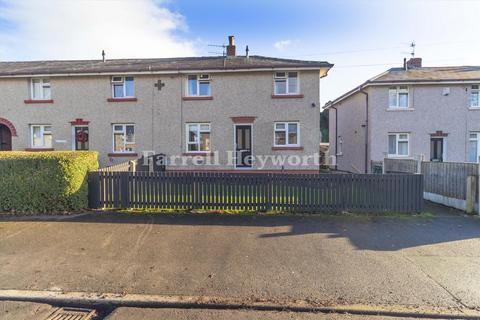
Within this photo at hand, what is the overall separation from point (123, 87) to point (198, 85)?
12.7 ft

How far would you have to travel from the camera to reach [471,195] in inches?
306

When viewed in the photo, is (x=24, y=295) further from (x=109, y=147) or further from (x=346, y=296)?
(x=109, y=147)

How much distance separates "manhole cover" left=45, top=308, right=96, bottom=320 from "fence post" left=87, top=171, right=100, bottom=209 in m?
4.80

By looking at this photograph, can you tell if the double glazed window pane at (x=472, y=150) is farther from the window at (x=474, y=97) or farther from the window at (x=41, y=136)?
the window at (x=41, y=136)

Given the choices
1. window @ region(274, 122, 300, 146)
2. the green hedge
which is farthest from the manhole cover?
window @ region(274, 122, 300, 146)

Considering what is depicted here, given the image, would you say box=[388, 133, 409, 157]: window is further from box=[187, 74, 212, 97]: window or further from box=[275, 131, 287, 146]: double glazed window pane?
box=[187, 74, 212, 97]: window

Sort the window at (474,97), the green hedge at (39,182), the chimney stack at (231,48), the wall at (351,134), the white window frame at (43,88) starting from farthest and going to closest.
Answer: the wall at (351,134) < the chimney stack at (231,48) < the window at (474,97) < the white window frame at (43,88) < the green hedge at (39,182)

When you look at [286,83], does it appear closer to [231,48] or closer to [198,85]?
[198,85]

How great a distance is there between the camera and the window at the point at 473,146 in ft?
49.6

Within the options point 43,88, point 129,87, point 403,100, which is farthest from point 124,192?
point 403,100

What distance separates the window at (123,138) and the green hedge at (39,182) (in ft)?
23.4

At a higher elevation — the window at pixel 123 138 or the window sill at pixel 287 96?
the window sill at pixel 287 96

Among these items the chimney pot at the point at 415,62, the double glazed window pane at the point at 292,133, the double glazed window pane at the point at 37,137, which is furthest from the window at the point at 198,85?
the chimney pot at the point at 415,62

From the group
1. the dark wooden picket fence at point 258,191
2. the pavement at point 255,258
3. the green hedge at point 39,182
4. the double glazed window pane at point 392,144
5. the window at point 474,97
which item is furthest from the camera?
the double glazed window pane at point 392,144
